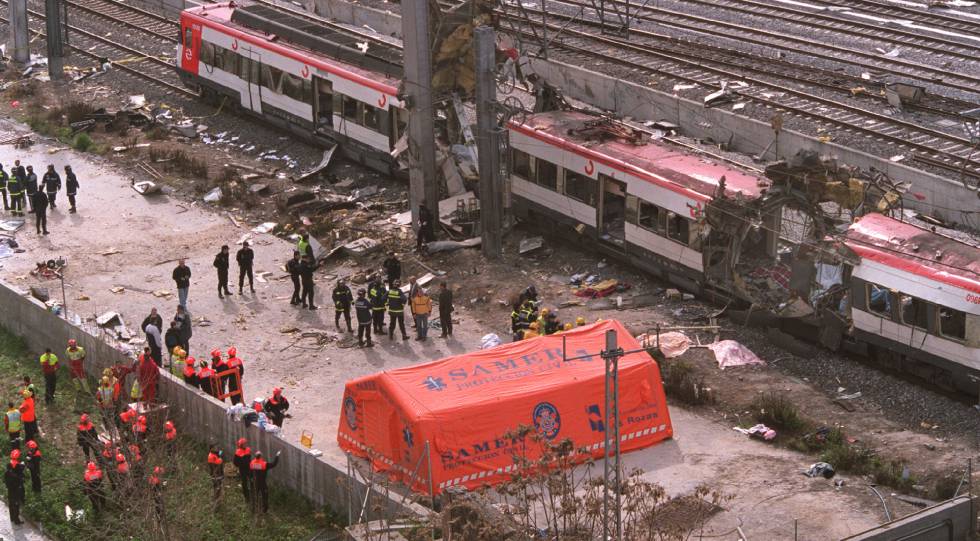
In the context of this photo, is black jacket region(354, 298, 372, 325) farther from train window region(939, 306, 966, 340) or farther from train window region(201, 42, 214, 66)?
train window region(201, 42, 214, 66)

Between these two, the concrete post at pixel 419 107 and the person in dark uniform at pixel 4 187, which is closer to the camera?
the concrete post at pixel 419 107

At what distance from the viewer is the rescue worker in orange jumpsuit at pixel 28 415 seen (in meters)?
25.0

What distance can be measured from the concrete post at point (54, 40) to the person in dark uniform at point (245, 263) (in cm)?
1652

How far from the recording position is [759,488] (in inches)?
893

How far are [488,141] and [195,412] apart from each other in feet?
31.2

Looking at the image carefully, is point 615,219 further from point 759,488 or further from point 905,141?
point 759,488

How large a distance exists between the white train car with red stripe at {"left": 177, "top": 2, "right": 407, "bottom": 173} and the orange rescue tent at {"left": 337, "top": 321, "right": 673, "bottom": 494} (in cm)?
1253

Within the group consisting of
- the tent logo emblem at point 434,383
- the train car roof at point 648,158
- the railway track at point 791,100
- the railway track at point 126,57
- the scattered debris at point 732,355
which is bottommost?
the railway track at point 126,57

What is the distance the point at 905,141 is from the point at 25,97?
24353 millimetres

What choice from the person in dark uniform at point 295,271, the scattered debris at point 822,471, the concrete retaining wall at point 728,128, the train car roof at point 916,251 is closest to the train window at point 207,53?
the concrete retaining wall at point 728,128

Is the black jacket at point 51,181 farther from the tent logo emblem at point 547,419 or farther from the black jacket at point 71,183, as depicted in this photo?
the tent logo emblem at point 547,419

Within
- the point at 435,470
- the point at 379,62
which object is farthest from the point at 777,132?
the point at 435,470

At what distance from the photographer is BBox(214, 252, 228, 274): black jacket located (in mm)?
30750

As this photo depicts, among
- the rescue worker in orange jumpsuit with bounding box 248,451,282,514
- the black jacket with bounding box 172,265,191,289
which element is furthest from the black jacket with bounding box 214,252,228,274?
the rescue worker in orange jumpsuit with bounding box 248,451,282,514
